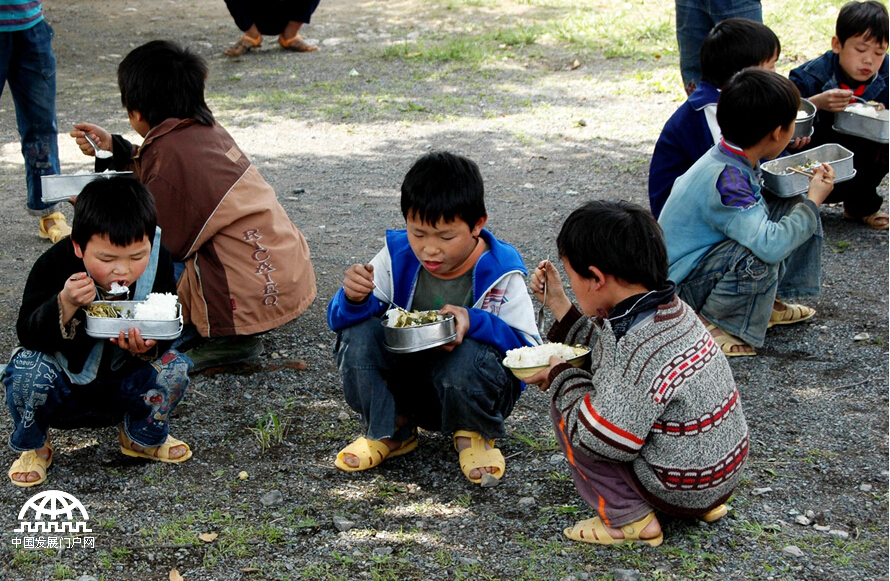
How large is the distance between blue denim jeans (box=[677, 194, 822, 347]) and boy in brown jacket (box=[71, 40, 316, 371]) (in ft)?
5.88

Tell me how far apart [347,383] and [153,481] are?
0.71 m

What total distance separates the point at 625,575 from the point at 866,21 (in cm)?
364

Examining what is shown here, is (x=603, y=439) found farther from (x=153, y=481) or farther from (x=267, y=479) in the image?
(x=153, y=481)

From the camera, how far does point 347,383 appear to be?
3.14 metres

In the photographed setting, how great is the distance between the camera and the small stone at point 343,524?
2.81 metres

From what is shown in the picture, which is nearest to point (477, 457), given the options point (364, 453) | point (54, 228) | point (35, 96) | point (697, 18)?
point (364, 453)

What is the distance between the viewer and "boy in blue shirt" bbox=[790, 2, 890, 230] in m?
4.89

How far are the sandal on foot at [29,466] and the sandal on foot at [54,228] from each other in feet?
7.97

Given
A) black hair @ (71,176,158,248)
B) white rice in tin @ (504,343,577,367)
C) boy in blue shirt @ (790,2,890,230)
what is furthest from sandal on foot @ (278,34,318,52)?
white rice in tin @ (504,343,577,367)

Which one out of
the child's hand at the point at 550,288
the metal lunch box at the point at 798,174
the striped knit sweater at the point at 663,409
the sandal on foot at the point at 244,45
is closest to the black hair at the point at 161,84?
the child's hand at the point at 550,288

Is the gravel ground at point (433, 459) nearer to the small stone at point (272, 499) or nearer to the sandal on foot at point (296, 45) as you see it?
the small stone at point (272, 499)

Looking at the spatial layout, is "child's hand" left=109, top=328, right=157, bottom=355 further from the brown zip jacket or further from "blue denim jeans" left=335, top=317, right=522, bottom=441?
the brown zip jacket

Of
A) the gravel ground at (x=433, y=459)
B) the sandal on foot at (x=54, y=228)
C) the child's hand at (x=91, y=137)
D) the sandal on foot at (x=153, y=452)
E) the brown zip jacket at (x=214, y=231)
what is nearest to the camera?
the gravel ground at (x=433, y=459)

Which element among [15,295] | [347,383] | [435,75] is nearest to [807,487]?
[347,383]
